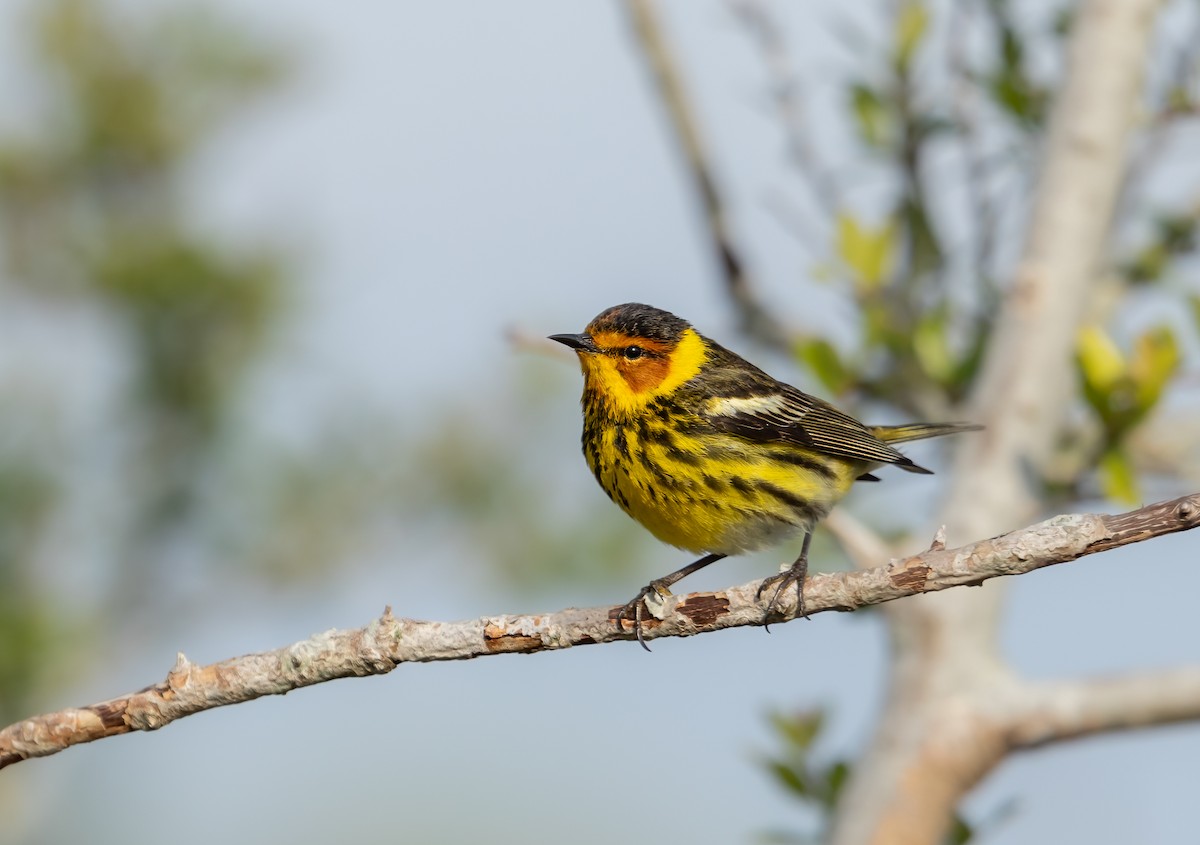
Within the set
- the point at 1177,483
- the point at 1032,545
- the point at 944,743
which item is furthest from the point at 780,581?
the point at 1177,483

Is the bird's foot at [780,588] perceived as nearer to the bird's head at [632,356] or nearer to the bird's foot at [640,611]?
the bird's foot at [640,611]

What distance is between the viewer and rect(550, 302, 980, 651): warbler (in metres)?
4.12

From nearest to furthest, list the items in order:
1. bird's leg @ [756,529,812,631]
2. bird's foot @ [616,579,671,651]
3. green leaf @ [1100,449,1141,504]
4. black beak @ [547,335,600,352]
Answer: bird's leg @ [756,529,812,631] → bird's foot @ [616,579,671,651] → green leaf @ [1100,449,1141,504] → black beak @ [547,335,600,352]

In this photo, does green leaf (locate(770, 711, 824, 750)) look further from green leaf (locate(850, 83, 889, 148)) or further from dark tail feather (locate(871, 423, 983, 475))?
green leaf (locate(850, 83, 889, 148))

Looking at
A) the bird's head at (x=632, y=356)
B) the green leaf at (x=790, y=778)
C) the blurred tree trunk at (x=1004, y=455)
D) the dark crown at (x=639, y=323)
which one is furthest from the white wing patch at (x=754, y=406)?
the green leaf at (x=790, y=778)

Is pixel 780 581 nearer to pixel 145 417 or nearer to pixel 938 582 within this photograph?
pixel 938 582

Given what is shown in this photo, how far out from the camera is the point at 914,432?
5090 mm

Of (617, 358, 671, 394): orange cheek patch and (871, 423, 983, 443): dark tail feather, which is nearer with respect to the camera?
(617, 358, 671, 394): orange cheek patch

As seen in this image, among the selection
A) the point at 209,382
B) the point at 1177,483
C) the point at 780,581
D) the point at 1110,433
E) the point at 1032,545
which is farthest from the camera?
the point at 209,382

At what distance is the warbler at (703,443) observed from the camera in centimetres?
412

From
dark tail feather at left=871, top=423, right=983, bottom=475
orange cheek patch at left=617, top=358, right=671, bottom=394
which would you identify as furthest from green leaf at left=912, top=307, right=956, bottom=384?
orange cheek patch at left=617, top=358, right=671, bottom=394

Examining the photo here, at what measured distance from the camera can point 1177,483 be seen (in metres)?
4.45

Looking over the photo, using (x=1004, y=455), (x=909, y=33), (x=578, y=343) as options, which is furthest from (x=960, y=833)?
(x=909, y=33)

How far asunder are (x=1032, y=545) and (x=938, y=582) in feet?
0.68
